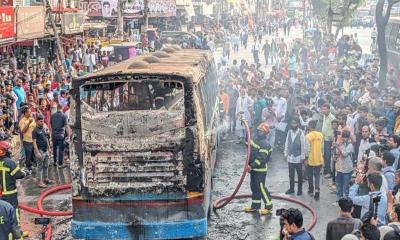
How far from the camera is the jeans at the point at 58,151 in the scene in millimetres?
14773

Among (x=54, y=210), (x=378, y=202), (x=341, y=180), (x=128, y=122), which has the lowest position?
(x=54, y=210)

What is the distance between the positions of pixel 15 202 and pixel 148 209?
2.33 meters

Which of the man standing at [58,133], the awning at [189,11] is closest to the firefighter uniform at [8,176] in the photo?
the man standing at [58,133]

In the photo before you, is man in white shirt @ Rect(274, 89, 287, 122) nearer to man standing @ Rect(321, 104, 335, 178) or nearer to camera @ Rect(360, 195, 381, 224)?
man standing @ Rect(321, 104, 335, 178)

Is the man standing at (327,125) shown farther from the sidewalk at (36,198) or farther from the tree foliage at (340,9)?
the tree foliage at (340,9)

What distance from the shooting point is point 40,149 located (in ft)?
43.7

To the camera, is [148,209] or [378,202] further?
[148,209]

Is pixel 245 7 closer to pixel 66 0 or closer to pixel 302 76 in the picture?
pixel 66 0

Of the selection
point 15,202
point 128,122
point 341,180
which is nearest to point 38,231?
point 15,202

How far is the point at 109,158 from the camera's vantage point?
8.94m

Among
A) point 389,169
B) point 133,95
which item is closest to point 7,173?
point 133,95

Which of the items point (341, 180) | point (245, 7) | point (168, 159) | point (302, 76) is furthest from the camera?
point (245, 7)

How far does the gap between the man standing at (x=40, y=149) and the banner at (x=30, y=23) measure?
394 inches

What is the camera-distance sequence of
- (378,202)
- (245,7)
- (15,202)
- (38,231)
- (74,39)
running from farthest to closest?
(245,7), (74,39), (38,231), (15,202), (378,202)
